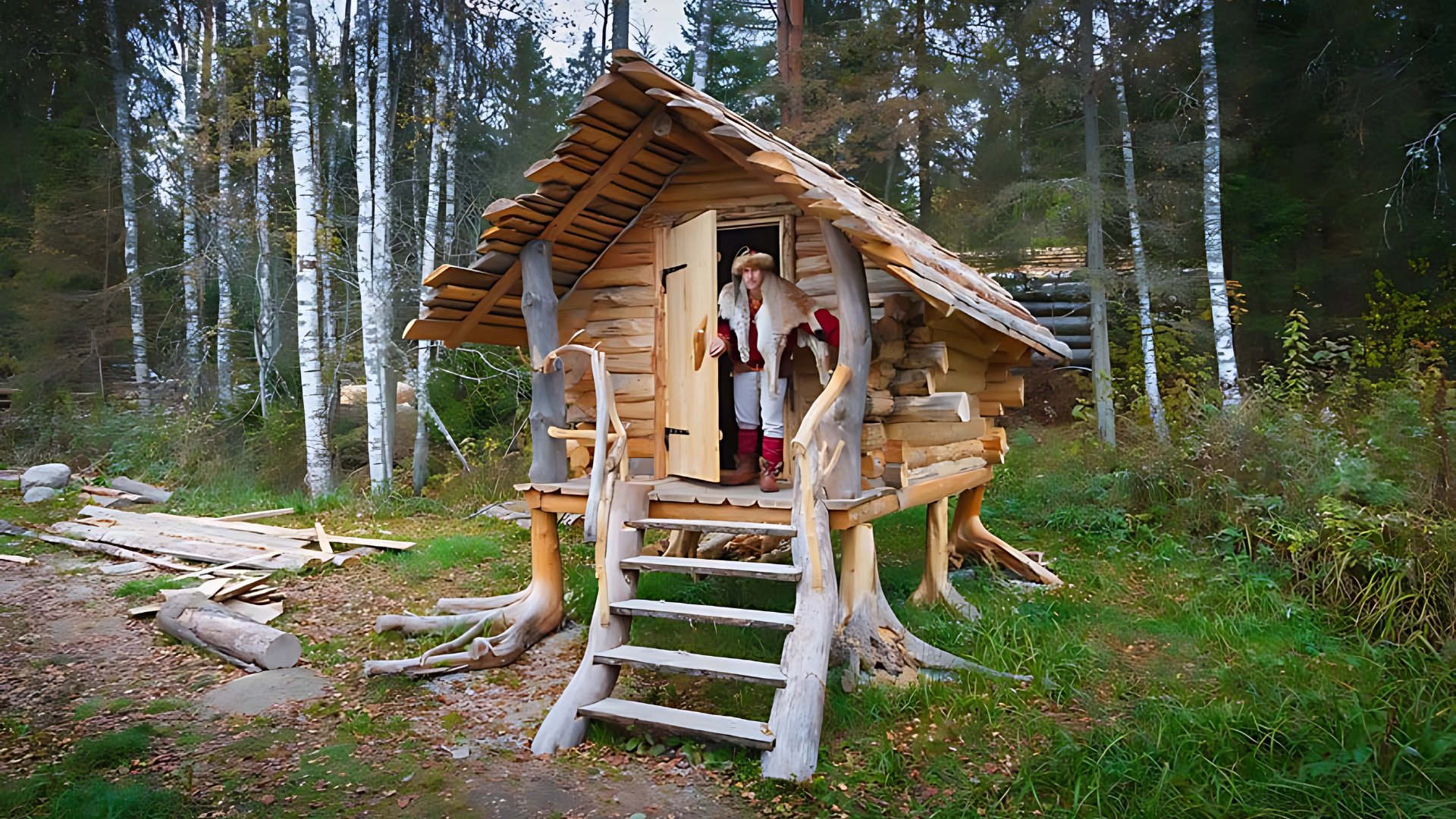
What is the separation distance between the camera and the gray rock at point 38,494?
12.1 metres

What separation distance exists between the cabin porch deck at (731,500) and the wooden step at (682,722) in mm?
1407

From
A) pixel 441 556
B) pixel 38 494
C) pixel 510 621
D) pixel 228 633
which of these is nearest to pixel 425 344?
pixel 441 556

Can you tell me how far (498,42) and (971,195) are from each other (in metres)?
8.73

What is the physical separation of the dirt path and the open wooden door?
1.69 metres

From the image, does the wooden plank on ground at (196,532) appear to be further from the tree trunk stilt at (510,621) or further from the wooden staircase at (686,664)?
the wooden staircase at (686,664)

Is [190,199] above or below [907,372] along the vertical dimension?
above

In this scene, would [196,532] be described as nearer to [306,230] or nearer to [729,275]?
[306,230]

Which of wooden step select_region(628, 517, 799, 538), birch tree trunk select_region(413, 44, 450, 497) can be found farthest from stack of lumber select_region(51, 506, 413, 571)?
wooden step select_region(628, 517, 799, 538)

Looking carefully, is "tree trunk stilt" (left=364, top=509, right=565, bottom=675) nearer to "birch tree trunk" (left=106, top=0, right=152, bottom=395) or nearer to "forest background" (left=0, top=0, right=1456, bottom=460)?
"forest background" (left=0, top=0, right=1456, bottom=460)

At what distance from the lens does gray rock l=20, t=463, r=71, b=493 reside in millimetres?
12516

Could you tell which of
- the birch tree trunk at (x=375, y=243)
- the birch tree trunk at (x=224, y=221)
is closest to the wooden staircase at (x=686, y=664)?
the birch tree trunk at (x=375, y=243)

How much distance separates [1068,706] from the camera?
4.76 meters

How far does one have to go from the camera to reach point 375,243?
11.6 m

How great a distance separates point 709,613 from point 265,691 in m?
3.12
